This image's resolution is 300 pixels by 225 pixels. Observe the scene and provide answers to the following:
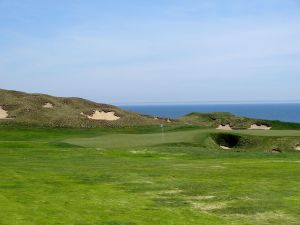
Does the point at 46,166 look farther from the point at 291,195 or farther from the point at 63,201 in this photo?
the point at 291,195

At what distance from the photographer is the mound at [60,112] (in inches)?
2847

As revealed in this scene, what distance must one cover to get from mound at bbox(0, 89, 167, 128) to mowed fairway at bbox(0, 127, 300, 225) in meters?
32.1

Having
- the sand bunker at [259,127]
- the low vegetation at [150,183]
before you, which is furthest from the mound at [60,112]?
the low vegetation at [150,183]

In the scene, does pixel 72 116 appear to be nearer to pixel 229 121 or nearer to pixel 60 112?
pixel 60 112

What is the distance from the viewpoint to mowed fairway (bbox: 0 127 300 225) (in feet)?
54.6

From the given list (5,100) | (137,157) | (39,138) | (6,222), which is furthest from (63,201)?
(5,100)

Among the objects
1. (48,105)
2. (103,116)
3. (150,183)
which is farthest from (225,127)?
(150,183)

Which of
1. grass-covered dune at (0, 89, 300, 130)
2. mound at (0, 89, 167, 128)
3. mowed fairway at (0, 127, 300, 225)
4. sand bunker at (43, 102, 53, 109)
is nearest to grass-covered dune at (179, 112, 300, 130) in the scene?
grass-covered dune at (0, 89, 300, 130)

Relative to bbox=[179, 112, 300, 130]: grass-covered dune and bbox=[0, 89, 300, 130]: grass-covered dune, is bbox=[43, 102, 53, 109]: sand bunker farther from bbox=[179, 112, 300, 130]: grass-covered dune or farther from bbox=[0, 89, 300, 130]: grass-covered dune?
bbox=[179, 112, 300, 130]: grass-covered dune

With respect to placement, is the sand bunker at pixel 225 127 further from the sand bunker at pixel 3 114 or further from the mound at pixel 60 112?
the sand bunker at pixel 3 114

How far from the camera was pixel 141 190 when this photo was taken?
72.4 feet

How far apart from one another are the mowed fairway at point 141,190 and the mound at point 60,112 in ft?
105

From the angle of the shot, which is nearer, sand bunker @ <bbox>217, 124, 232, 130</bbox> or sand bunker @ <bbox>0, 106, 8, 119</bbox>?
sand bunker @ <bbox>0, 106, 8, 119</bbox>

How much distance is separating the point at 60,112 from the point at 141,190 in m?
58.2
